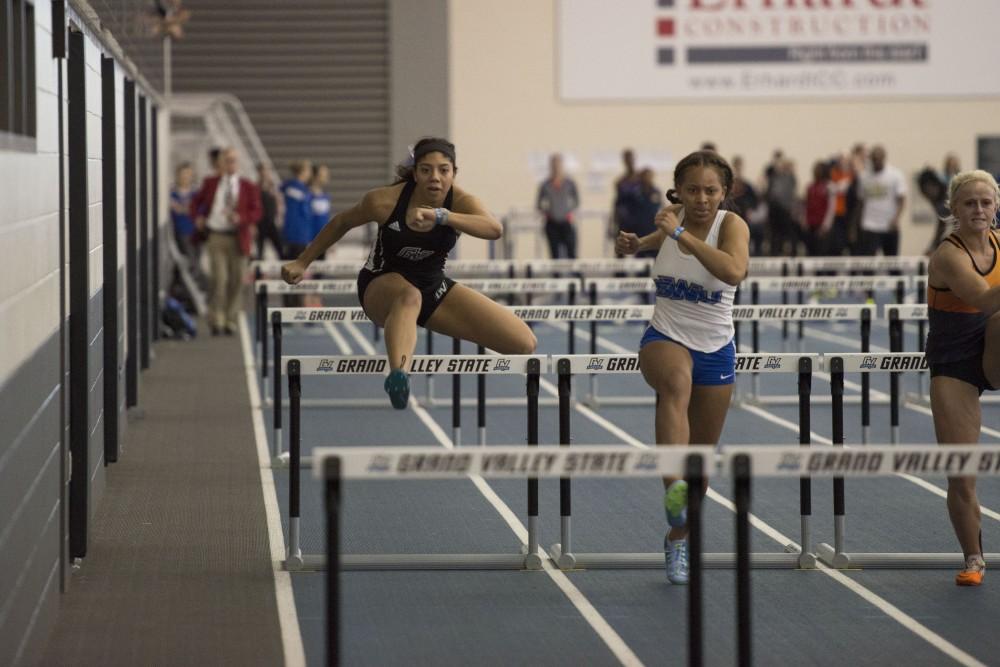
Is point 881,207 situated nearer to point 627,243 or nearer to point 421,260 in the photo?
point 421,260

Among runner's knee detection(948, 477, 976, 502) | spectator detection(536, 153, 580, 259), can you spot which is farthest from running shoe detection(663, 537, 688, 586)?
spectator detection(536, 153, 580, 259)

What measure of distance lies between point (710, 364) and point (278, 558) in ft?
7.15

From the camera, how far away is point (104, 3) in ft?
32.0

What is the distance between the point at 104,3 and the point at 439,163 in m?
3.13

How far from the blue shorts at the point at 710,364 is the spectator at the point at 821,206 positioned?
17.8 meters

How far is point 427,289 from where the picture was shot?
7914 mm

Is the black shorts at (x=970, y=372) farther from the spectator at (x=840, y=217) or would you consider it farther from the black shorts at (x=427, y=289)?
the spectator at (x=840, y=217)

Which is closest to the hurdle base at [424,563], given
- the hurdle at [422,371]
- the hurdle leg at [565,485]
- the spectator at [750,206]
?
the hurdle at [422,371]

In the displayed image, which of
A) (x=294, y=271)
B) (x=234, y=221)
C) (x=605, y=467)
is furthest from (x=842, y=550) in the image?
(x=234, y=221)

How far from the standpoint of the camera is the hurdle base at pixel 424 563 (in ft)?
24.0

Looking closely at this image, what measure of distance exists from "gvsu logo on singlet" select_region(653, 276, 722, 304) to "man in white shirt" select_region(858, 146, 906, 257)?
15.1 metres

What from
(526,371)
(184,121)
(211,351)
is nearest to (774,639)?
(526,371)

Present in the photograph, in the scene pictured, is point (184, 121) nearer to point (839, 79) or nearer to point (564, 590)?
point (839, 79)

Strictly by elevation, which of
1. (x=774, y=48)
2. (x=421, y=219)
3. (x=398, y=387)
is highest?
(x=774, y=48)
